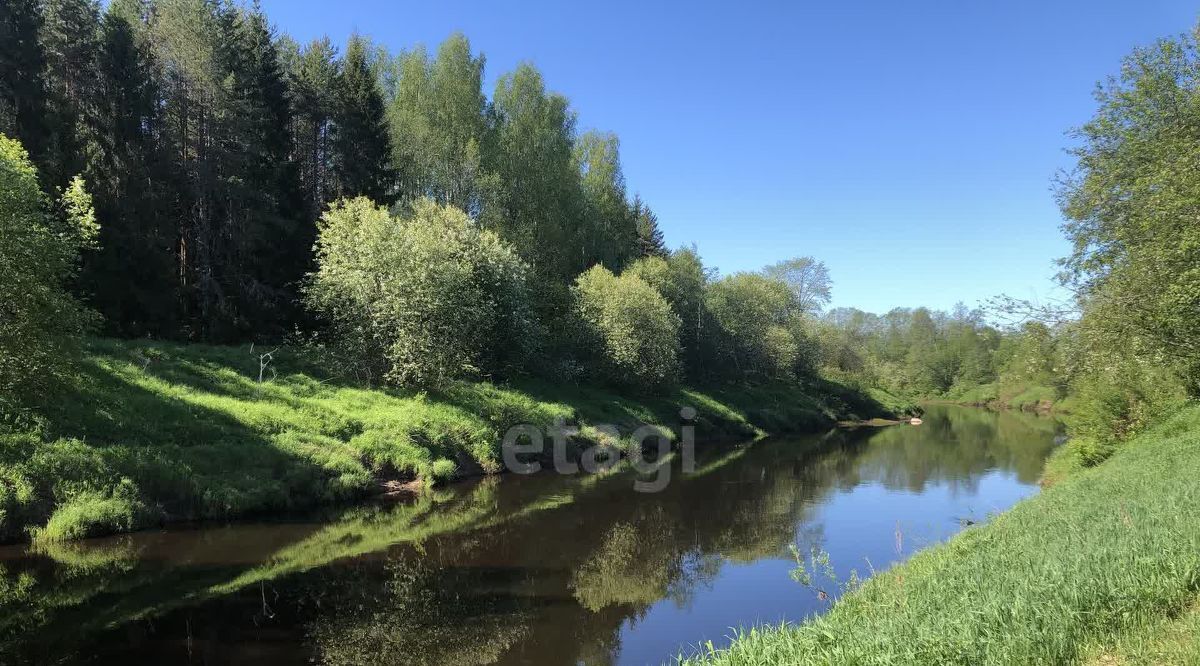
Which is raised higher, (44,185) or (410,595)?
(44,185)

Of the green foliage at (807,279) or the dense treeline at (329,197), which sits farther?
the green foliage at (807,279)

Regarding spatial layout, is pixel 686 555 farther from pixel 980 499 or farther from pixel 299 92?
pixel 299 92

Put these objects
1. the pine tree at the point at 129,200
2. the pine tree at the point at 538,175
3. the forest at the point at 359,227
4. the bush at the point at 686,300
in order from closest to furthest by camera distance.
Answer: the forest at the point at 359,227
the pine tree at the point at 129,200
the pine tree at the point at 538,175
the bush at the point at 686,300

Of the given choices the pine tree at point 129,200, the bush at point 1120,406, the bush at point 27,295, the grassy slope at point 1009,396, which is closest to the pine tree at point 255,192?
the pine tree at point 129,200

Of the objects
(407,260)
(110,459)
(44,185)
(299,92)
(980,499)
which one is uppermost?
(299,92)

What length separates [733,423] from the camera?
4394cm

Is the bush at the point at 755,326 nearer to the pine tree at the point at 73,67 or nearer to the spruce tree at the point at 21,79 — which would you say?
the pine tree at the point at 73,67

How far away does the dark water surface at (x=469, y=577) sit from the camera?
961cm

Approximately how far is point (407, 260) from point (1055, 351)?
911 inches

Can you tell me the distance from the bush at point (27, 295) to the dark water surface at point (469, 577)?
154 inches

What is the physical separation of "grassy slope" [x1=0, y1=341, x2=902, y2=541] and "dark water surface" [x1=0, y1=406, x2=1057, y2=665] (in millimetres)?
944

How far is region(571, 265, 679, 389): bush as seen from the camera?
38.1 m

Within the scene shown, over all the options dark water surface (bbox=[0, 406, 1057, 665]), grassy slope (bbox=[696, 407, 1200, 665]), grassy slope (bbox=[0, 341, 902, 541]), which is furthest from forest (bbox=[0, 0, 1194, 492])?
grassy slope (bbox=[696, 407, 1200, 665])

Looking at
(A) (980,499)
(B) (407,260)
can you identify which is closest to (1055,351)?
(A) (980,499)
